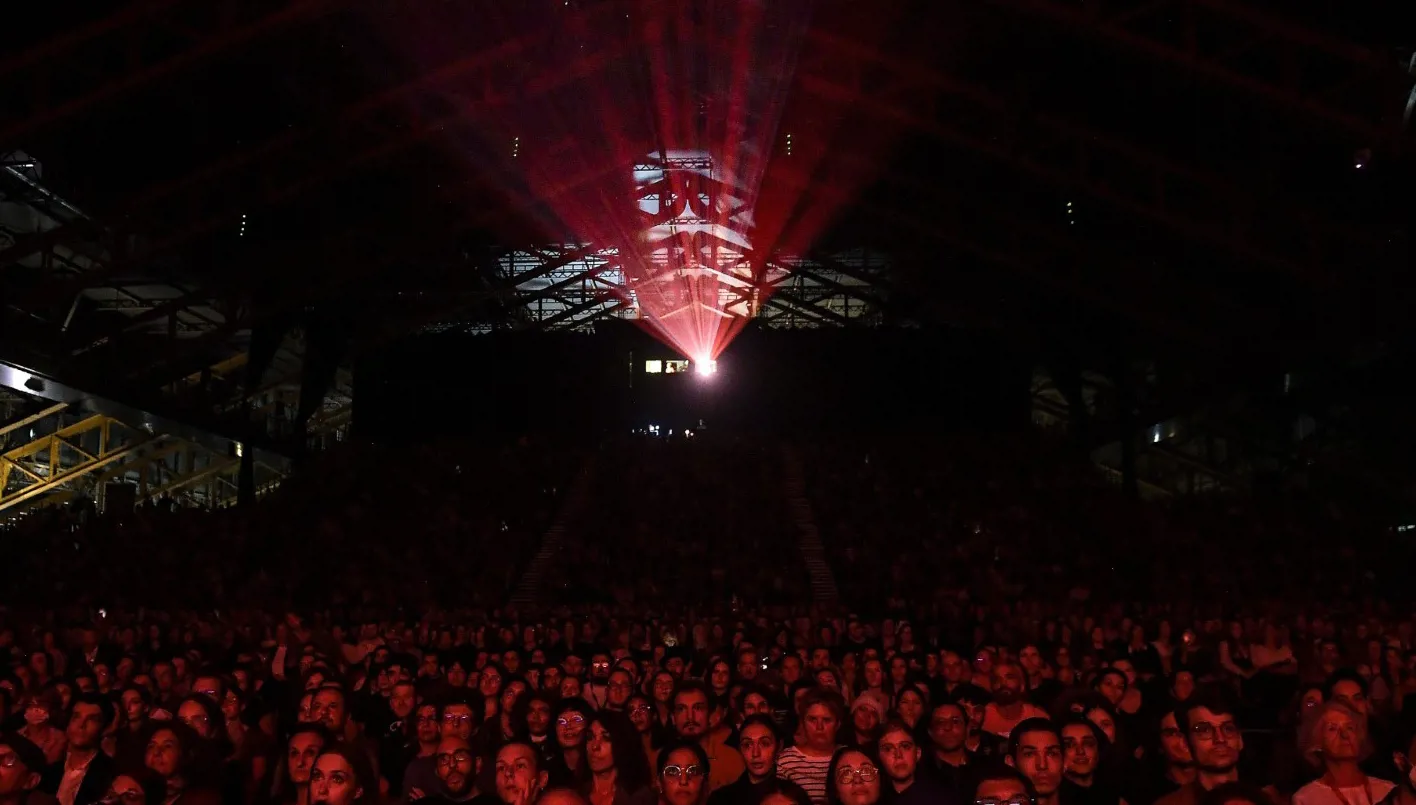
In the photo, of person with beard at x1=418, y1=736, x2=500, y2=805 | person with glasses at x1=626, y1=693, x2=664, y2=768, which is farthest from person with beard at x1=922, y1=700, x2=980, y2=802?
person with beard at x1=418, y1=736, x2=500, y2=805

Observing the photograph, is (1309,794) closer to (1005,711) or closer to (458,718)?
(1005,711)

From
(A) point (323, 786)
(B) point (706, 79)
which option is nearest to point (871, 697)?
(A) point (323, 786)

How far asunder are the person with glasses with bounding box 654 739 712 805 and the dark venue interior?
0.03 metres

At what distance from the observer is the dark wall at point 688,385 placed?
4253cm

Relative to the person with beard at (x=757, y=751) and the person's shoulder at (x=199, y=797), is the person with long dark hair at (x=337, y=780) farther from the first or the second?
the person with beard at (x=757, y=751)

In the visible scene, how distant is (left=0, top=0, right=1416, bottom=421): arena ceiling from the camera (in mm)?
20031

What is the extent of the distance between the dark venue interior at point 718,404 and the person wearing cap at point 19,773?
0.04 meters

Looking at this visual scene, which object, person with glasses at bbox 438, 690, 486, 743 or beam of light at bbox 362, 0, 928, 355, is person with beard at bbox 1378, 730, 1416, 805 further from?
beam of light at bbox 362, 0, 928, 355

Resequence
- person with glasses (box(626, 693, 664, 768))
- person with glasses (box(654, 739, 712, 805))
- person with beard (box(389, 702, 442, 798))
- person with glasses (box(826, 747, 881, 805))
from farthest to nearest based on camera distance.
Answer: person with glasses (box(626, 693, 664, 768)), person with beard (box(389, 702, 442, 798)), person with glasses (box(654, 739, 712, 805)), person with glasses (box(826, 747, 881, 805))

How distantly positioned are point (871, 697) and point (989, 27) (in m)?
15.1

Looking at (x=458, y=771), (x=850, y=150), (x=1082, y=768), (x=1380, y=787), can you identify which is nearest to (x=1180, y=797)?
(x=1082, y=768)

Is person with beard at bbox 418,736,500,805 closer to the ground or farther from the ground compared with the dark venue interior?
closer to the ground

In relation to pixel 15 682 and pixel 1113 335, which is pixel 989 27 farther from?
pixel 15 682

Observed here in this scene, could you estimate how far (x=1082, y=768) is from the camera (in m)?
6.55
